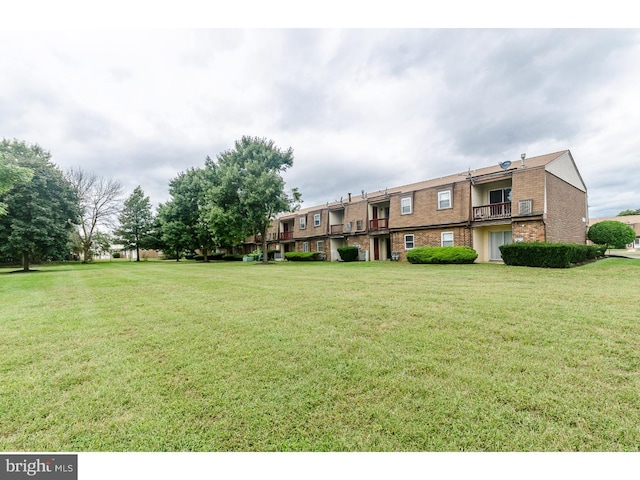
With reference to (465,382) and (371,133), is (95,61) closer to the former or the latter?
(465,382)

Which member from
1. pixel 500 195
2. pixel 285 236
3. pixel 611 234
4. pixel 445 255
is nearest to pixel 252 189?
pixel 285 236

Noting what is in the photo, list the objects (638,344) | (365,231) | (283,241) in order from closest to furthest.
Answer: (638,344), (365,231), (283,241)

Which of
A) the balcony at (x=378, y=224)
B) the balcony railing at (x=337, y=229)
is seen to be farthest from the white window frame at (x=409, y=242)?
the balcony railing at (x=337, y=229)

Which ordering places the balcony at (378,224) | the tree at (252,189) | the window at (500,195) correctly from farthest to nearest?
the balcony at (378,224), the tree at (252,189), the window at (500,195)

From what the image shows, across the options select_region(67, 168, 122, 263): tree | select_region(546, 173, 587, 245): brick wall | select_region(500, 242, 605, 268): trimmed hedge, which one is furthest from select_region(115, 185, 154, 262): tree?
select_region(546, 173, 587, 245): brick wall

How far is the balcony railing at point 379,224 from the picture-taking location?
2192 cm

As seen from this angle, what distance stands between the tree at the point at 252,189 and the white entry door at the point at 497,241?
46.5 ft

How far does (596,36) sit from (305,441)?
6323mm

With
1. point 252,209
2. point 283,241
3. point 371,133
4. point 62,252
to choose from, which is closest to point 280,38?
point 371,133

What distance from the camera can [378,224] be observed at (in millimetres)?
22328

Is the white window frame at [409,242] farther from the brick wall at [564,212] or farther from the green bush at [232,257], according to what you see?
the green bush at [232,257]

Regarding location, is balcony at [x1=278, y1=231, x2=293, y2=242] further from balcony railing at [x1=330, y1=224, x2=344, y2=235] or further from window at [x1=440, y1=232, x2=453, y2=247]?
window at [x1=440, y1=232, x2=453, y2=247]

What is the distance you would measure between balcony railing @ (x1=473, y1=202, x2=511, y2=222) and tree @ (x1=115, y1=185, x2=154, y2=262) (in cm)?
3718

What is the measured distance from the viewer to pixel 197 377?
2.82m
